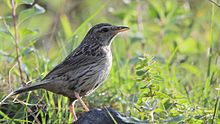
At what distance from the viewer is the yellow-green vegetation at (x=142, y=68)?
639cm

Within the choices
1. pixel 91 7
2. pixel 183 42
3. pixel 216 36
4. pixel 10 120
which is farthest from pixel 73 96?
pixel 91 7

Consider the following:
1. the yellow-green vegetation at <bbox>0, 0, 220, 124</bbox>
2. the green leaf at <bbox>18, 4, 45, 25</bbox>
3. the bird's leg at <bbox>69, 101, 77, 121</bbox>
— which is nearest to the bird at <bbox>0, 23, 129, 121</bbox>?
the bird's leg at <bbox>69, 101, 77, 121</bbox>

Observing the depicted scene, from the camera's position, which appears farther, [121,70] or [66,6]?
[66,6]

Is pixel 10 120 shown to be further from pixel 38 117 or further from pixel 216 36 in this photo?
pixel 216 36

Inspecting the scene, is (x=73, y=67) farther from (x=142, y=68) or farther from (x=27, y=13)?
(x=142, y=68)

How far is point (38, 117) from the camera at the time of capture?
7223 millimetres

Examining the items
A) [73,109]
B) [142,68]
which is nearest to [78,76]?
[73,109]

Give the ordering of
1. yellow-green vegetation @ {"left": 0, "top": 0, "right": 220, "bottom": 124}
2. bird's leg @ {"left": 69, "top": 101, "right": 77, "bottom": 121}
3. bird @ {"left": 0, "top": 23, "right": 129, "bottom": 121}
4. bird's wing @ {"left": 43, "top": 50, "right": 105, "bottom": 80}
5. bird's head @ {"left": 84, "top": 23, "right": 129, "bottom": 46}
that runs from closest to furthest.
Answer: yellow-green vegetation @ {"left": 0, "top": 0, "right": 220, "bottom": 124}
bird's leg @ {"left": 69, "top": 101, "right": 77, "bottom": 121}
bird @ {"left": 0, "top": 23, "right": 129, "bottom": 121}
bird's wing @ {"left": 43, "top": 50, "right": 105, "bottom": 80}
bird's head @ {"left": 84, "top": 23, "right": 129, "bottom": 46}

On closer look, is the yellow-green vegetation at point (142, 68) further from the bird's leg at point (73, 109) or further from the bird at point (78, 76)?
the bird at point (78, 76)

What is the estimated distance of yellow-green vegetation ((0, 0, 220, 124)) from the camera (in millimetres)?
6391

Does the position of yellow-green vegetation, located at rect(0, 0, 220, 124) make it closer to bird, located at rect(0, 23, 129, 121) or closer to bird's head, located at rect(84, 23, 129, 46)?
bird, located at rect(0, 23, 129, 121)

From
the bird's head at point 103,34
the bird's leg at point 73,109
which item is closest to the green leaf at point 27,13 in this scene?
the bird's head at point 103,34

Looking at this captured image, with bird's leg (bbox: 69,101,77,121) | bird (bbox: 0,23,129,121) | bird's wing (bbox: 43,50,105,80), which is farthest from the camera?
bird's wing (bbox: 43,50,105,80)

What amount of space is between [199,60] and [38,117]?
3484mm
